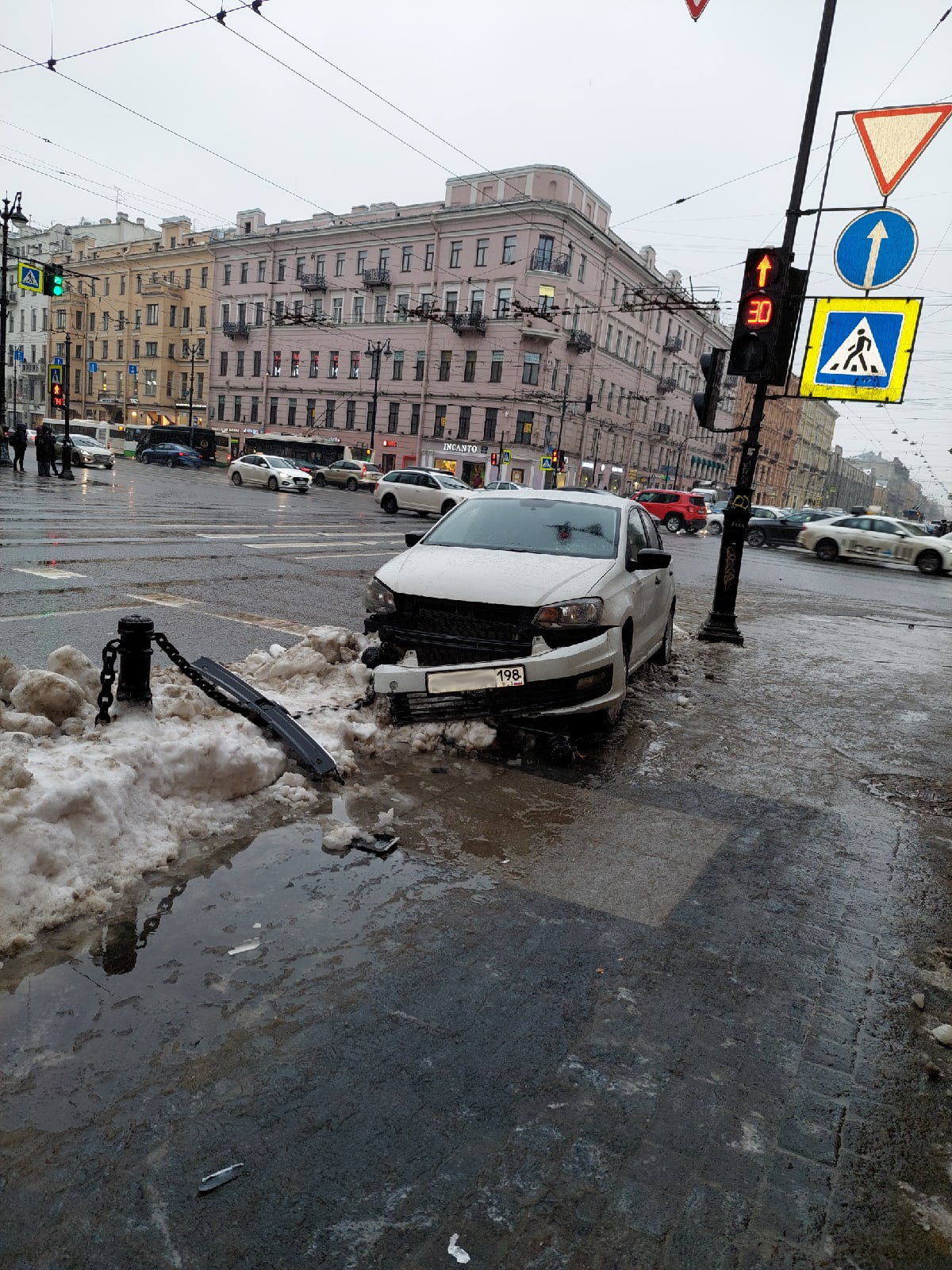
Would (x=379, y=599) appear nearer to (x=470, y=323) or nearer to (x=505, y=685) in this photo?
(x=505, y=685)

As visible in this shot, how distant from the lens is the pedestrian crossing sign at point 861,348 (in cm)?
930

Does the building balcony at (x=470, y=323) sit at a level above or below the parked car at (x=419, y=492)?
above

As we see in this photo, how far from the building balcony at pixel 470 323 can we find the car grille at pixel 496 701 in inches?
2096

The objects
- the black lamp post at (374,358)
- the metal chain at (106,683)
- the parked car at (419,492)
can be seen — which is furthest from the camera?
the black lamp post at (374,358)

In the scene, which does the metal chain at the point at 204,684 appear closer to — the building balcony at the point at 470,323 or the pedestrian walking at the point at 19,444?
the pedestrian walking at the point at 19,444

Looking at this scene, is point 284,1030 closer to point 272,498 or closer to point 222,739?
point 222,739

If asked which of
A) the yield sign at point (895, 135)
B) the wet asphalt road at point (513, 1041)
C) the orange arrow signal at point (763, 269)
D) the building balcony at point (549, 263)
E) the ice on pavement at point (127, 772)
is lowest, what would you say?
the wet asphalt road at point (513, 1041)

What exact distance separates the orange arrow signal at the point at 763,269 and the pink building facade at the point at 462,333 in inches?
1480

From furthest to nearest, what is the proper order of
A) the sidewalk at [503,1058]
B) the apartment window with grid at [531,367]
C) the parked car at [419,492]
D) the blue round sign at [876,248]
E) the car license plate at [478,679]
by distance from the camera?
1. the apartment window with grid at [531,367]
2. the parked car at [419,492]
3. the blue round sign at [876,248]
4. the car license plate at [478,679]
5. the sidewalk at [503,1058]

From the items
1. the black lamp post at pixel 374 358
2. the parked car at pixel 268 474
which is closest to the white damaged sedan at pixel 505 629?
the parked car at pixel 268 474

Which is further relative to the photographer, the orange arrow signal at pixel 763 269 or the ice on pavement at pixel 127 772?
the orange arrow signal at pixel 763 269

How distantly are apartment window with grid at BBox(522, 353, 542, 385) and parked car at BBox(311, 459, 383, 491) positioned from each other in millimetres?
12806

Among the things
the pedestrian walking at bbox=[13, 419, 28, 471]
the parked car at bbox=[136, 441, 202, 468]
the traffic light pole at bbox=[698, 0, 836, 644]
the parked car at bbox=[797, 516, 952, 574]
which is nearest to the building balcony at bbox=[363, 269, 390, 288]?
the parked car at bbox=[136, 441, 202, 468]

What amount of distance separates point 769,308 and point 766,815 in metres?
6.59
